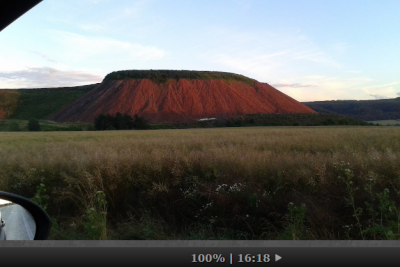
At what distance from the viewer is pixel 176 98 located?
86.9 metres

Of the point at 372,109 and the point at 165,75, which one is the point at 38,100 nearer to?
the point at 165,75

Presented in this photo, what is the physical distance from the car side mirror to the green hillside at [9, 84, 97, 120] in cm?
9584

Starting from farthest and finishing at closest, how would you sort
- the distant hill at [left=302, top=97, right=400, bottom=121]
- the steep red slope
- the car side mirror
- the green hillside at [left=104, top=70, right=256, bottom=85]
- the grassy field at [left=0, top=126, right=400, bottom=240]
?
the green hillside at [left=104, top=70, right=256, bottom=85] → the steep red slope → the distant hill at [left=302, top=97, right=400, bottom=121] → the grassy field at [left=0, top=126, right=400, bottom=240] → the car side mirror

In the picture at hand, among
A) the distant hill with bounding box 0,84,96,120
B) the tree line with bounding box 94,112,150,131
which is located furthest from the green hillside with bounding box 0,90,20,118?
the tree line with bounding box 94,112,150,131

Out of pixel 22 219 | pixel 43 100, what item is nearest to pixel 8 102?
pixel 43 100

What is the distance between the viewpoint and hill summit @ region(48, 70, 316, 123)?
80.5 m

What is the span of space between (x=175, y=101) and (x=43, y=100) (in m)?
46.6

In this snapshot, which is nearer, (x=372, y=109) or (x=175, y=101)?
(x=372, y=109)

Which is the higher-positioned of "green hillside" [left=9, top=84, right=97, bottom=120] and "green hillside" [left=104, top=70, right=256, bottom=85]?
"green hillside" [left=104, top=70, right=256, bottom=85]

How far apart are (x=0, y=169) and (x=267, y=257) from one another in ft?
20.3

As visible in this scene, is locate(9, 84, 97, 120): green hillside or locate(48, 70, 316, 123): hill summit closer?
locate(48, 70, 316, 123): hill summit

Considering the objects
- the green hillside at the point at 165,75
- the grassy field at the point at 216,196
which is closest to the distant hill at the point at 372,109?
the green hillside at the point at 165,75

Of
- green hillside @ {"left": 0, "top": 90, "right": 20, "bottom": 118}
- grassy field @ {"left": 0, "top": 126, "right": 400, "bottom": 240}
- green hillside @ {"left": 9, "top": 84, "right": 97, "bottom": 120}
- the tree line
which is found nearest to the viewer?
grassy field @ {"left": 0, "top": 126, "right": 400, "bottom": 240}

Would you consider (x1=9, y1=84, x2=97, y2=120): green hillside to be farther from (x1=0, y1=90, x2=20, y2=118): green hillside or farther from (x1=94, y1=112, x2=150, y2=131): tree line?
(x1=94, y1=112, x2=150, y2=131): tree line
